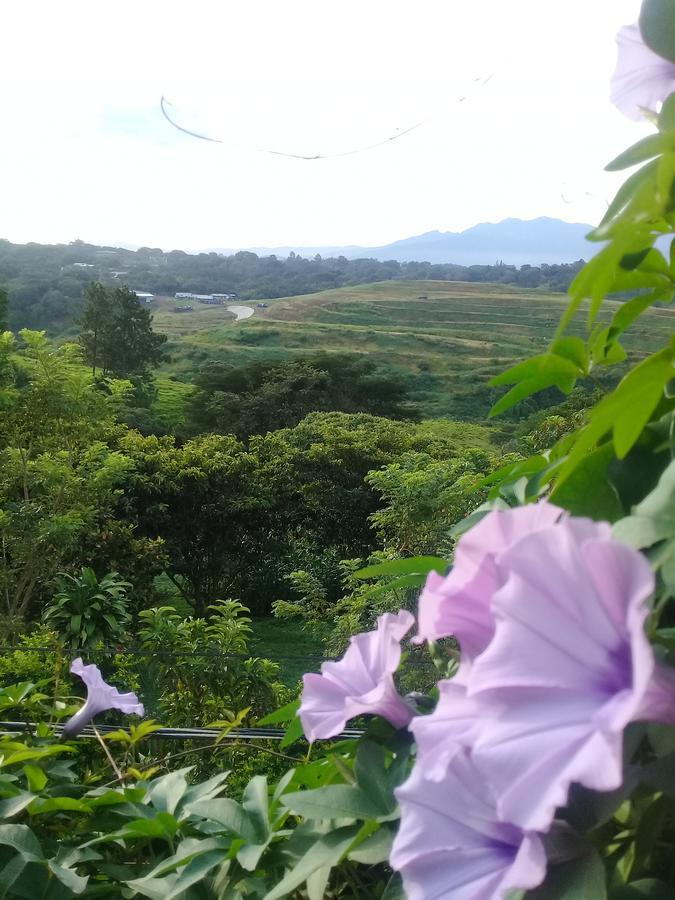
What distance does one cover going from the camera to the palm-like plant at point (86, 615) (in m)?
3.16

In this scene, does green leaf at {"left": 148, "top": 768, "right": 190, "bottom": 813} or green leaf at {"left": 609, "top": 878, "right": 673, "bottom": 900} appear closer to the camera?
green leaf at {"left": 609, "top": 878, "right": 673, "bottom": 900}

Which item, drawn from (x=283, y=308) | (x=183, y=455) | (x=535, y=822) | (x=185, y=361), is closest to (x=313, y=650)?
(x=183, y=455)

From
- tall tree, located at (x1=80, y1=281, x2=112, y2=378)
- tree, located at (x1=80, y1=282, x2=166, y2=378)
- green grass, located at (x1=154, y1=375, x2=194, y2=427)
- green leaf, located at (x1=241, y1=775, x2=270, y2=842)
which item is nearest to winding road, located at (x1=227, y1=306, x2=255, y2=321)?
tree, located at (x1=80, y1=282, x2=166, y2=378)

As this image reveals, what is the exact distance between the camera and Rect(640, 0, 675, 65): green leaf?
A: 0.28 metres

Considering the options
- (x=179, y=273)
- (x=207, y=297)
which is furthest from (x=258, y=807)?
(x=179, y=273)

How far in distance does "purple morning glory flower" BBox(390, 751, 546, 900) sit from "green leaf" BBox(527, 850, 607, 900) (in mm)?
12

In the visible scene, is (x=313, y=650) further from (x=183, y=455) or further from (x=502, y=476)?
(x=502, y=476)

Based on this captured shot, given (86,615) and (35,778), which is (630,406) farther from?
(86,615)

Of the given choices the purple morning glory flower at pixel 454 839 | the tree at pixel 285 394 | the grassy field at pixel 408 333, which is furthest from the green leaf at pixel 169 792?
the grassy field at pixel 408 333

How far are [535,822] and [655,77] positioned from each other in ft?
0.96

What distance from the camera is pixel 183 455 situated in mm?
5602

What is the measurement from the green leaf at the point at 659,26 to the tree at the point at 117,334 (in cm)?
1511

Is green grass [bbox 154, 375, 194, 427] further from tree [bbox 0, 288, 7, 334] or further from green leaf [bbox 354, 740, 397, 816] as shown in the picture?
green leaf [bbox 354, 740, 397, 816]

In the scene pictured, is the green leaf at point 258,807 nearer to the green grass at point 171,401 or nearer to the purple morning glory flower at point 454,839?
the purple morning glory flower at point 454,839
